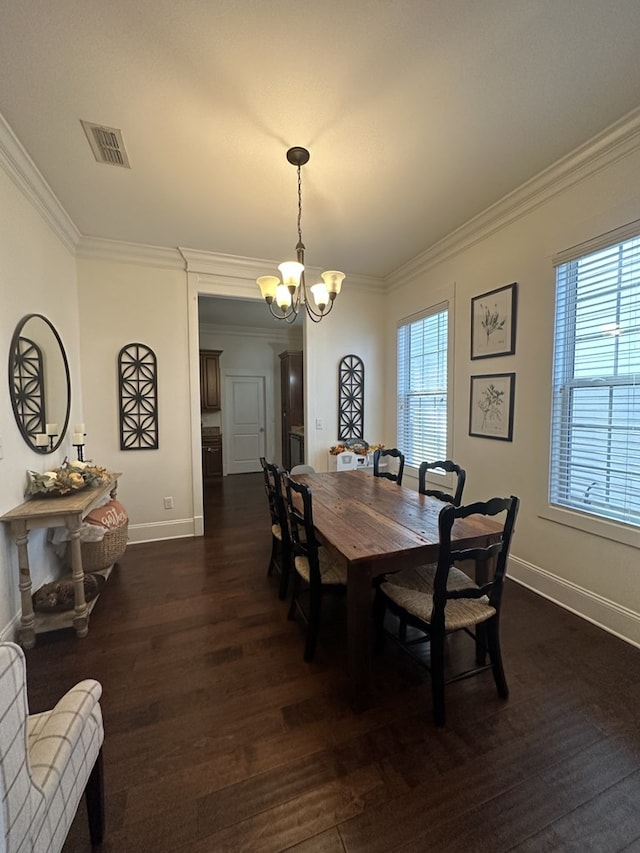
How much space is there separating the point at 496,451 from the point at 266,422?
16.5 feet

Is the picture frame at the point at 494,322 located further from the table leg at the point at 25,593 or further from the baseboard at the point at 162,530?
the table leg at the point at 25,593

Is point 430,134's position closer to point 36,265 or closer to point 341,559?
point 341,559

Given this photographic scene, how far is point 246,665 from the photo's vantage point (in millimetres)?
1890

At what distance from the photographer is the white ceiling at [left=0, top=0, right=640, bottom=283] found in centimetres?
143

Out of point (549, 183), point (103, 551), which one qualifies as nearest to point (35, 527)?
point (103, 551)

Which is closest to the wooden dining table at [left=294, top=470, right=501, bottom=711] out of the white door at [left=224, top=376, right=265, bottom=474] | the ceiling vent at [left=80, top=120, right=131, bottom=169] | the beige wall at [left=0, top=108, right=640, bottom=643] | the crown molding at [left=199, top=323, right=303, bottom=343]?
the beige wall at [left=0, top=108, right=640, bottom=643]

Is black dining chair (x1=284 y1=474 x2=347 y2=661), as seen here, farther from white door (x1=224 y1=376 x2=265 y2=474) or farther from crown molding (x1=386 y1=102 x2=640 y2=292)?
white door (x1=224 y1=376 x2=265 y2=474)

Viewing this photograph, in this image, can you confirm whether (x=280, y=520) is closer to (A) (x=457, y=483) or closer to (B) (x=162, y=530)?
(A) (x=457, y=483)

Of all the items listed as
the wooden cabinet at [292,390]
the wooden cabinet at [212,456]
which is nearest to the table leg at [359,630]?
the wooden cabinet at [292,390]

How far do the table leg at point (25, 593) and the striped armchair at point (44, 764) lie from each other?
1.33 m

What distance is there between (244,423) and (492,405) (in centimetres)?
511

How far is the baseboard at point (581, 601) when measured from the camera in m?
2.06

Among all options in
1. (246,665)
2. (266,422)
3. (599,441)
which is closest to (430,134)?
(599,441)

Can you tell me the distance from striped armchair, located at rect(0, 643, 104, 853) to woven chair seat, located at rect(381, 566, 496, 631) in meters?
1.26
